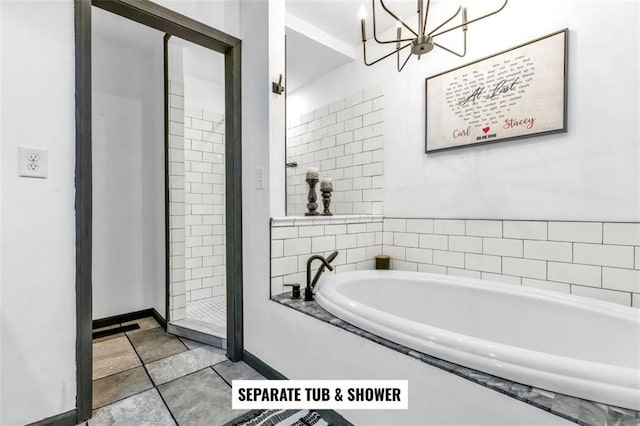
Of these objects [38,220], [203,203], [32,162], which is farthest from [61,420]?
[203,203]

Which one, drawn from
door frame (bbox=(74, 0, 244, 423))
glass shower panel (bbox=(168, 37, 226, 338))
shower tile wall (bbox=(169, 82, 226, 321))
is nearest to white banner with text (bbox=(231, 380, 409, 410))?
door frame (bbox=(74, 0, 244, 423))

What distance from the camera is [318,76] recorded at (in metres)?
2.86

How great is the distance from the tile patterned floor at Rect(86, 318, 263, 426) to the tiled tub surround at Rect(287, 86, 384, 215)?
1483 mm

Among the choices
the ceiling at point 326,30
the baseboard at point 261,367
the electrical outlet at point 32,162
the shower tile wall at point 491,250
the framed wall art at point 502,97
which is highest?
the ceiling at point 326,30

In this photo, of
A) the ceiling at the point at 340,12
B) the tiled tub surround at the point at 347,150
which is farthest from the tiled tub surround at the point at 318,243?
the ceiling at the point at 340,12

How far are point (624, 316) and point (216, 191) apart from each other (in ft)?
9.94

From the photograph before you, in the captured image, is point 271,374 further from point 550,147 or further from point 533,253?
point 550,147

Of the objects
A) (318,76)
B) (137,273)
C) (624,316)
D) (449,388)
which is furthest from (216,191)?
(624,316)

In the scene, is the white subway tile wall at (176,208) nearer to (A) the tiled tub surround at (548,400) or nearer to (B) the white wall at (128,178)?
(B) the white wall at (128,178)

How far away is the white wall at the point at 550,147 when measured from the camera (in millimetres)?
1366

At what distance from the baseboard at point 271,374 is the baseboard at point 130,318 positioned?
3.21 ft

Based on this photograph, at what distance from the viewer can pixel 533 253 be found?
1623 mm

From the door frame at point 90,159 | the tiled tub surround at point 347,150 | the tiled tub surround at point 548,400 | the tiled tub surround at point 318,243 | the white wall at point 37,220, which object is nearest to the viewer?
the tiled tub surround at point 548,400

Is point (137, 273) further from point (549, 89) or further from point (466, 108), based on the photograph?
point (549, 89)
